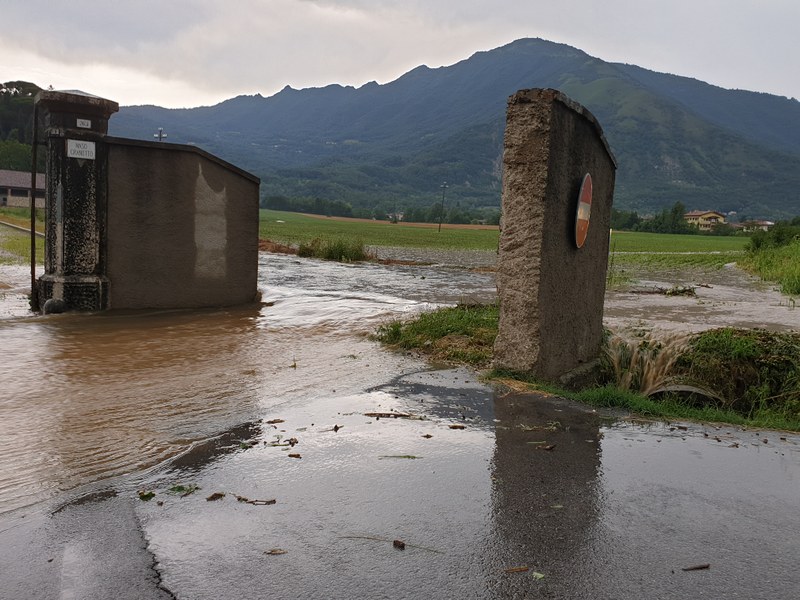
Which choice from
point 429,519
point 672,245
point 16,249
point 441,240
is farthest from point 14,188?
point 429,519

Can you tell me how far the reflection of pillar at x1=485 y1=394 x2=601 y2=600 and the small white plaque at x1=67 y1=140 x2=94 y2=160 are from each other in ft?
24.0

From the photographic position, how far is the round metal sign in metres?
7.30

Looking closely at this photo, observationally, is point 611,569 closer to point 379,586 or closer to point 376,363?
point 379,586

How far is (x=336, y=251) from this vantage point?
26.0 m

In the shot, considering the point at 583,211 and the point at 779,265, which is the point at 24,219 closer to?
the point at 779,265

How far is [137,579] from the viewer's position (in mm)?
3018

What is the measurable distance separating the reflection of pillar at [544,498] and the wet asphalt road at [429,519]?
1cm

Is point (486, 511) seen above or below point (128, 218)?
below

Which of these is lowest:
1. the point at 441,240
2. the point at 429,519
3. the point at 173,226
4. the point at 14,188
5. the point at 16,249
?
the point at 429,519

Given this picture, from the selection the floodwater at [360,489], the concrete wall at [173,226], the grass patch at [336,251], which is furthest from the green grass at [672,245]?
the floodwater at [360,489]

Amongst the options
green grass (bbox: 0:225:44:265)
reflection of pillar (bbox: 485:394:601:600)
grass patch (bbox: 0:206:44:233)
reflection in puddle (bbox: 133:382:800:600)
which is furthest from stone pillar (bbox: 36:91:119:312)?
grass patch (bbox: 0:206:44:233)

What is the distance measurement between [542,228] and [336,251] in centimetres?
1970

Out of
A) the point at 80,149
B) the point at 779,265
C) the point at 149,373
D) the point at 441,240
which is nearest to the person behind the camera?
the point at 149,373

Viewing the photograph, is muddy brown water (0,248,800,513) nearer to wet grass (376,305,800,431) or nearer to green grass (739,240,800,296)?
wet grass (376,305,800,431)
